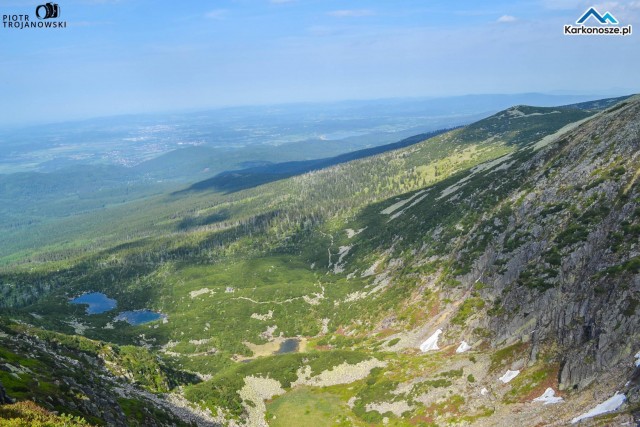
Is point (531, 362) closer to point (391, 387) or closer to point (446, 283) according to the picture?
point (391, 387)

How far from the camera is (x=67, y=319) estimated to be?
6127 inches

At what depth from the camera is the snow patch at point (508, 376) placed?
60794 millimetres

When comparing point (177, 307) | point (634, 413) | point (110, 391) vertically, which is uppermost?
point (634, 413)

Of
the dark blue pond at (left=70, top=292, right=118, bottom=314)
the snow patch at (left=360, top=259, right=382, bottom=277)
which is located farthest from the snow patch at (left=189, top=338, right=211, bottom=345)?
the dark blue pond at (left=70, top=292, right=118, bottom=314)

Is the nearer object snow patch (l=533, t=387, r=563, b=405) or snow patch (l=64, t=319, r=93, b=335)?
snow patch (l=533, t=387, r=563, b=405)

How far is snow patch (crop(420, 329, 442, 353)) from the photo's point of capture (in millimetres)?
88344

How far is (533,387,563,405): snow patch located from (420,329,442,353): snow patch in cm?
3357

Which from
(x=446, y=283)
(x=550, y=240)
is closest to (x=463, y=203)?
(x=446, y=283)

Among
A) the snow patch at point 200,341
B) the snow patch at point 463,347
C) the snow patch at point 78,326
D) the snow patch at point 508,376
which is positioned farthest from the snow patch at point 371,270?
the snow patch at point 78,326

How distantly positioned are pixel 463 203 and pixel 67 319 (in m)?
142

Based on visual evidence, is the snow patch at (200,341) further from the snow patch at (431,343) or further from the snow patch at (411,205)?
the snow patch at (411,205)

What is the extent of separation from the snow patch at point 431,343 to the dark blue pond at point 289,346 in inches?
1680

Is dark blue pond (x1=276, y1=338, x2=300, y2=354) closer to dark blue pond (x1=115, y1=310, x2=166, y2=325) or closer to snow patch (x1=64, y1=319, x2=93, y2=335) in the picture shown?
snow patch (x1=64, y1=319, x2=93, y2=335)

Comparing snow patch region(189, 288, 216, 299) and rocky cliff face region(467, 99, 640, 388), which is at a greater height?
rocky cliff face region(467, 99, 640, 388)
